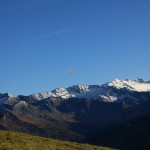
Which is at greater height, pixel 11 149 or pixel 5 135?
pixel 5 135

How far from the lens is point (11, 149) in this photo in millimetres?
37219

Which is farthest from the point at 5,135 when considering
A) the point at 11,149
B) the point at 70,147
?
the point at 11,149

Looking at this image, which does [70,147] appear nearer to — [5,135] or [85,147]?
[85,147]

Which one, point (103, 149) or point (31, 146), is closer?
point (31, 146)

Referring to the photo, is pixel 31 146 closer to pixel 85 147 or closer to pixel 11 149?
pixel 11 149

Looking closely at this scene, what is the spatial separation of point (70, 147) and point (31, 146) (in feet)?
25.0

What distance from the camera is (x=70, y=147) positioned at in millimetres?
47750

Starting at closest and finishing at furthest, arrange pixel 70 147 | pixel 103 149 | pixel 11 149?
pixel 11 149 → pixel 70 147 → pixel 103 149

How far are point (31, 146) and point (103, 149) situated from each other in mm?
13752

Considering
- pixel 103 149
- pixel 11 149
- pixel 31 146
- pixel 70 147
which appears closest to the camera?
pixel 11 149

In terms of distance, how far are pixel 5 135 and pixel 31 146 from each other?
25.5ft

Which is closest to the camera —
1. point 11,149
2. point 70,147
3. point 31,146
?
point 11,149

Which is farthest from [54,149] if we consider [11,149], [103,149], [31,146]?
[103,149]

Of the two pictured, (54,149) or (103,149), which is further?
(103,149)
